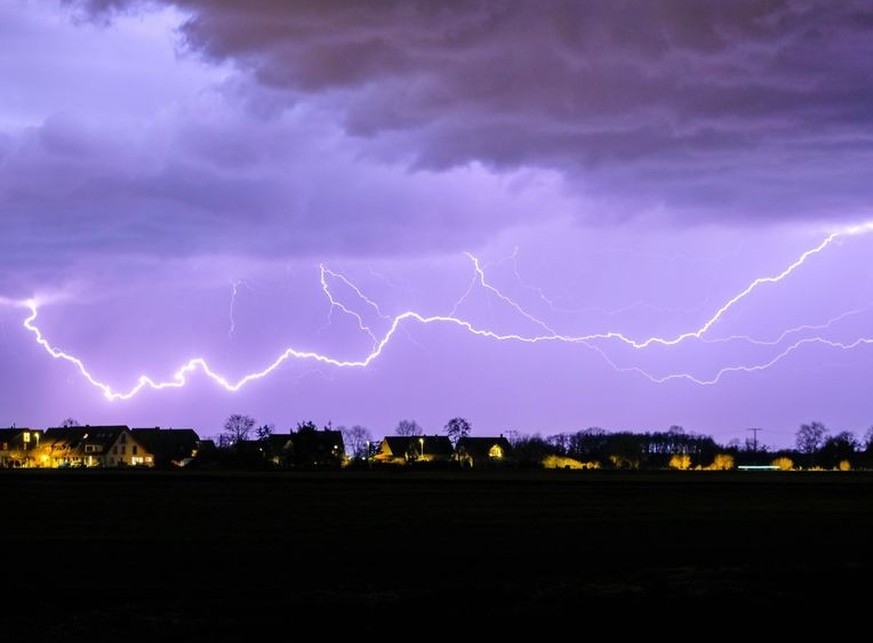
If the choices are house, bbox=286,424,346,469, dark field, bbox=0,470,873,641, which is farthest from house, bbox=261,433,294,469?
dark field, bbox=0,470,873,641

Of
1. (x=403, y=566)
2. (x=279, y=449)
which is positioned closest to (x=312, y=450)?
(x=279, y=449)

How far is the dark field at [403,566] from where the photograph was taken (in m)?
21.3

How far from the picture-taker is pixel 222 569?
2745cm

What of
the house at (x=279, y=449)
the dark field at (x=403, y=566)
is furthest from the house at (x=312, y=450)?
the dark field at (x=403, y=566)

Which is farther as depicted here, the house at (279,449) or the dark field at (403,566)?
the house at (279,449)

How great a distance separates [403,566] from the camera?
28.6 metres

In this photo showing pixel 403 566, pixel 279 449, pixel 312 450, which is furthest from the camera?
pixel 279 449

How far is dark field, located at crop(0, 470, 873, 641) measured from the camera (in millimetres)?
21328

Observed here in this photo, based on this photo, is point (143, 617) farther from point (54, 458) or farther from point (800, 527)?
point (54, 458)

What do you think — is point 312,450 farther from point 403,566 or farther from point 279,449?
point 403,566

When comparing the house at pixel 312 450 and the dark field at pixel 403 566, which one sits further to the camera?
the house at pixel 312 450

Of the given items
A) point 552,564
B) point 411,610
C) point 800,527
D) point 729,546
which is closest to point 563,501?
point 800,527

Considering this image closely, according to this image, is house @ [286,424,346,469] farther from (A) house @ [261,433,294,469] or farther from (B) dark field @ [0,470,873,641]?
(B) dark field @ [0,470,873,641]

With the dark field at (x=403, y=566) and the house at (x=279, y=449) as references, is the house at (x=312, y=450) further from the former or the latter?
the dark field at (x=403, y=566)
